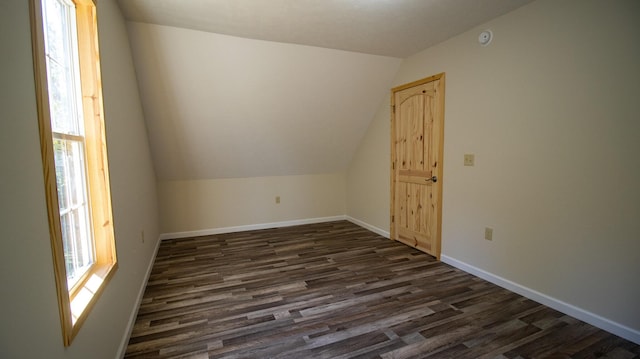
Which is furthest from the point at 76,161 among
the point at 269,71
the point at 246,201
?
the point at 246,201

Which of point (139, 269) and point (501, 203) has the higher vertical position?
point (501, 203)

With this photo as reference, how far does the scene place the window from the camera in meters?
1.18

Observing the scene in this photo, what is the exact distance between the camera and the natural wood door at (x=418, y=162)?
3.36 m

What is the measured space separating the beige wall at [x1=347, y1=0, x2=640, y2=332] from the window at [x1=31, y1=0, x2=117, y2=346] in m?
3.05

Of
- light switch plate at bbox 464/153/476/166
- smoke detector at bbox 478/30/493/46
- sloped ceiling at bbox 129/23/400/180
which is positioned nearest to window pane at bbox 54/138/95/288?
sloped ceiling at bbox 129/23/400/180

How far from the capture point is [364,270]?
3154 mm

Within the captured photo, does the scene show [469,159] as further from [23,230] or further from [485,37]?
[23,230]

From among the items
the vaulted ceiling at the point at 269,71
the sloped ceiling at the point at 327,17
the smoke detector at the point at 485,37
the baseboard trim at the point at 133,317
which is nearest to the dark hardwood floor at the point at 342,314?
the baseboard trim at the point at 133,317

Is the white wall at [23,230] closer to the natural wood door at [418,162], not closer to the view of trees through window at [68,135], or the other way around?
the view of trees through window at [68,135]

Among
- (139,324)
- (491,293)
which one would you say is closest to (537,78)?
(491,293)

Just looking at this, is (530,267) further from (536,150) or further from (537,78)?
(537,78)

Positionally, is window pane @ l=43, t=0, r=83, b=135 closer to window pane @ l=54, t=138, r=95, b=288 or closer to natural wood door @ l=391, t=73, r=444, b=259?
window pane @ l=54, t=138, r=95, b=288

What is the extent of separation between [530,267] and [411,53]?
2600 mm

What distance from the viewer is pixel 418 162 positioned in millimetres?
3645
